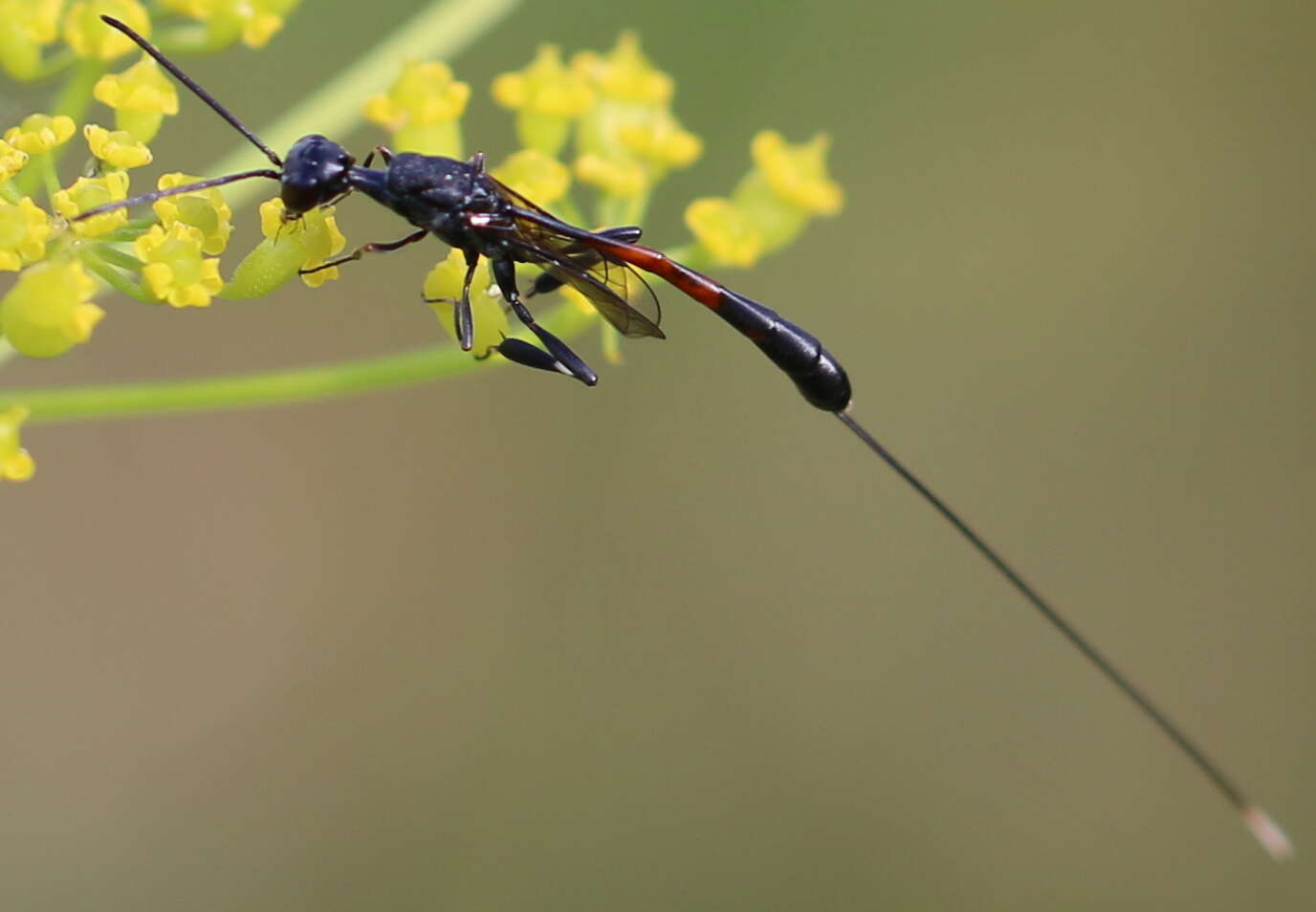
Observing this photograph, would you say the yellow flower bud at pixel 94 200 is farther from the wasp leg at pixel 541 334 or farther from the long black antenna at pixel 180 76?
the wasp leg at pixel 541 334

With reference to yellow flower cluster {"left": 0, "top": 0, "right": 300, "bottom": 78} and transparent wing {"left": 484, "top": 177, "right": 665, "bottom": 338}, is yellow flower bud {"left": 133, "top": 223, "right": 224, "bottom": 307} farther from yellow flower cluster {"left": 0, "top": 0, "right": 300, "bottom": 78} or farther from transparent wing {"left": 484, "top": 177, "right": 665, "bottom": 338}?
transparent wing {"left": 484, "top": 177, "right": 665, "bottom": 338}

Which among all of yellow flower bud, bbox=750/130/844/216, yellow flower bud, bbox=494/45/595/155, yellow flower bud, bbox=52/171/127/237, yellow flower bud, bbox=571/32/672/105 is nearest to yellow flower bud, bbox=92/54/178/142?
yellow flower bud, bbox=52/171/127/237

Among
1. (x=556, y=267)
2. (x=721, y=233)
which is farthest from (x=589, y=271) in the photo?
(x=721, y=233)

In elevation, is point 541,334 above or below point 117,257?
below

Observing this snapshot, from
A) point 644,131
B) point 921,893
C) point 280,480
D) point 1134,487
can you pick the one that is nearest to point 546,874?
point 921,893

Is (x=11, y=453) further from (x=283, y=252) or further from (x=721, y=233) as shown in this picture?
(x=721, y=233)

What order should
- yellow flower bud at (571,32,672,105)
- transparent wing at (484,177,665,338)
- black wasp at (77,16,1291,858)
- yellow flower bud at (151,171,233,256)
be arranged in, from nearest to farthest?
yellow flower bud at (151,171,233,256) → black wasp at (77,16,1291,858) → transparent wing at (484,177,665,338) → yellow flower bud at (571,32,672,105)
